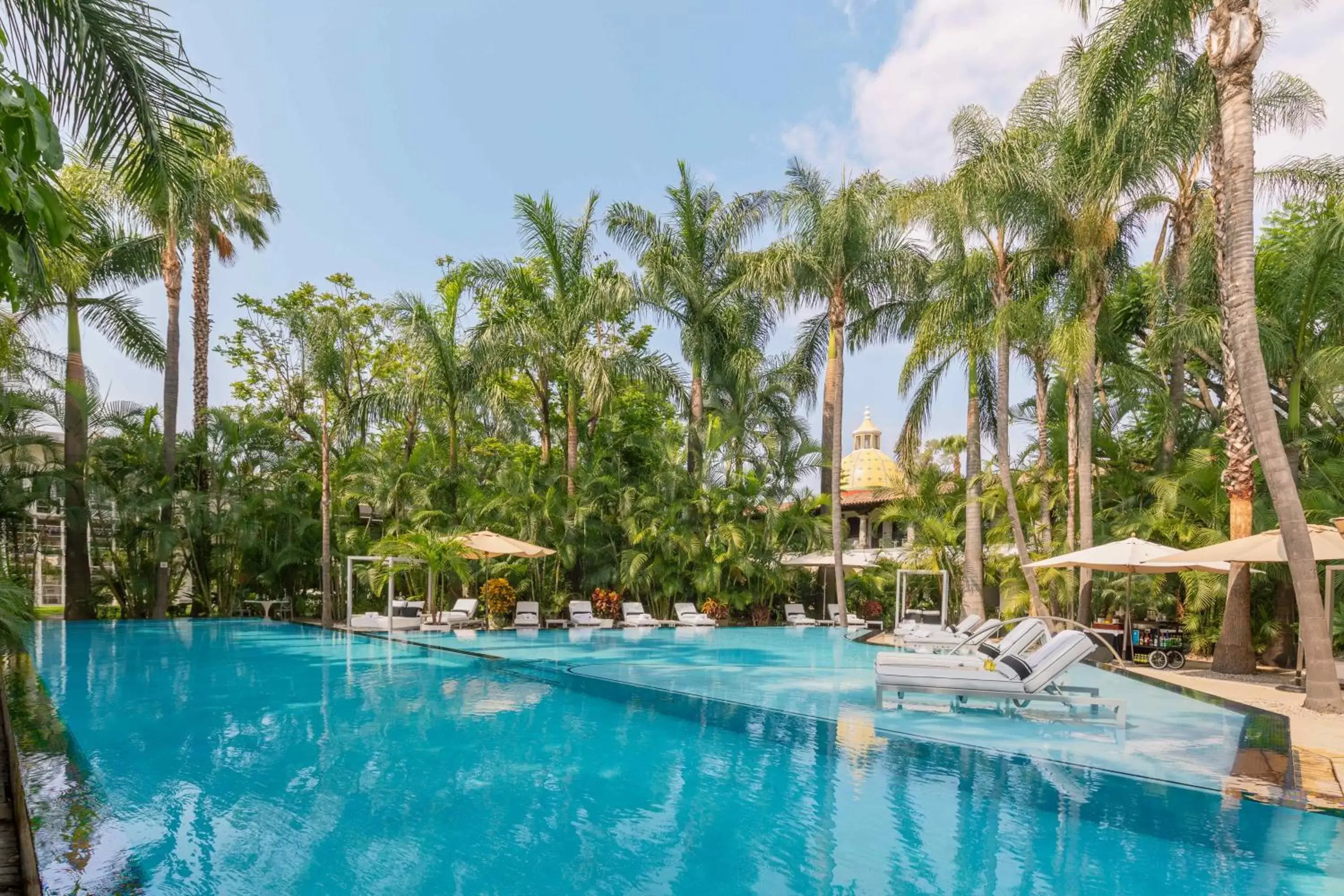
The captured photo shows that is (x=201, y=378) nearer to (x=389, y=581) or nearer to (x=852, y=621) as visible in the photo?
(x=389, y=581)

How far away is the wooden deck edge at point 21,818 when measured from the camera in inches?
146

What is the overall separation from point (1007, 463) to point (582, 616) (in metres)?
10.4

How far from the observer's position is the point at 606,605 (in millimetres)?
22891

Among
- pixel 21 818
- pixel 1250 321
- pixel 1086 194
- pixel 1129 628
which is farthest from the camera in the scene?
pixel 1129 628

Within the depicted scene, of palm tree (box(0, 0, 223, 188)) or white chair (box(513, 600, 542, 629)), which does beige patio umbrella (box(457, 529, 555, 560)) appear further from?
palm tree (box(0, 0, 223, 188))

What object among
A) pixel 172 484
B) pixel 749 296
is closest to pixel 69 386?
pixel 172 484

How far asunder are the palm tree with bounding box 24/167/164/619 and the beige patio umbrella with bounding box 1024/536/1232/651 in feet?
65.6

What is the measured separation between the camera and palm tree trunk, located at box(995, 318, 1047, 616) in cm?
1725

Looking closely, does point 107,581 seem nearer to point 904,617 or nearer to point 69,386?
point 69,386

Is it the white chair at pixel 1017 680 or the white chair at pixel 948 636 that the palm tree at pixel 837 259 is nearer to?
the white chair at pixel 948 636

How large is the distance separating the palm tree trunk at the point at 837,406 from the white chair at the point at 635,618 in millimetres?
4827

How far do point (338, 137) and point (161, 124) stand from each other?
15.7 m

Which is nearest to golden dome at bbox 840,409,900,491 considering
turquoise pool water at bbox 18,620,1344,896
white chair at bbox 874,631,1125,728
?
white chair at bbox 874,631,1125,728

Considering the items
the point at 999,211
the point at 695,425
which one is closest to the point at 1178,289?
the point at 999,211
